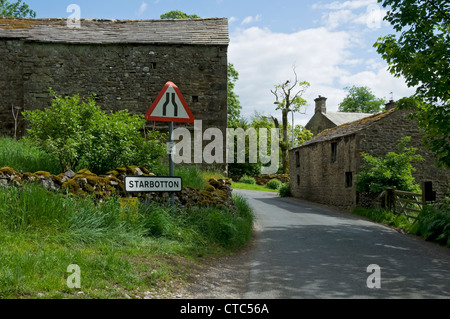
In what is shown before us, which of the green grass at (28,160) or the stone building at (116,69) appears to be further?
the stone building at (116,69)

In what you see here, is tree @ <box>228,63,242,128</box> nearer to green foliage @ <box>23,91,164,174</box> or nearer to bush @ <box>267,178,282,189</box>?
bush @ <box>267,178,282,189</box>

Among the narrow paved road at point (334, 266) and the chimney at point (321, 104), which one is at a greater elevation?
the chimney at point (321, 104)

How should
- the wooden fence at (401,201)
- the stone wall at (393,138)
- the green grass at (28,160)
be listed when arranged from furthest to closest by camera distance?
the stone wall at (393,138)
the wooden fence at (401,201)
the green grass at (28,160)

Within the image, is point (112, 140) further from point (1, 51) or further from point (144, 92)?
point (1, 51)

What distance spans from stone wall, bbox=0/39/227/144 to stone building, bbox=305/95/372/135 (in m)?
35.3

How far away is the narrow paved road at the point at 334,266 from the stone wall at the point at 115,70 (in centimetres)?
800

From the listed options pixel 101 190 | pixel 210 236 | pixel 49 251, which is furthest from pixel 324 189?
pixel 49 251

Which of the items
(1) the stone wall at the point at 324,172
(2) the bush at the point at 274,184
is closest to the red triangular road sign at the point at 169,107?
(1) the stone wall at the point at 324,172

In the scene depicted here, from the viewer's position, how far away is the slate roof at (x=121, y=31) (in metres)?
16.8

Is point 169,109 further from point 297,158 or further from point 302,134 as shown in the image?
point 302,134

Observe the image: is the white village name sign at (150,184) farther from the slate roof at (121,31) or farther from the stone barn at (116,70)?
the slate roof at (121,31)
